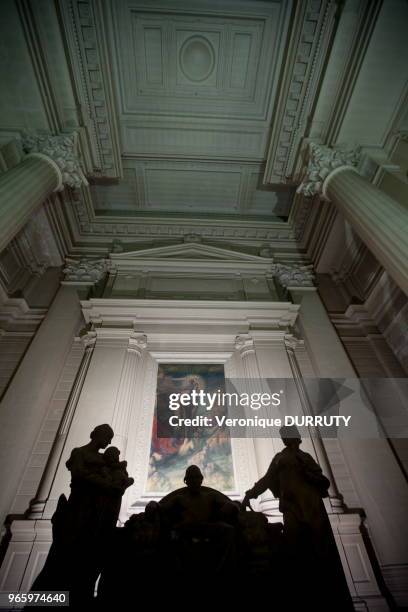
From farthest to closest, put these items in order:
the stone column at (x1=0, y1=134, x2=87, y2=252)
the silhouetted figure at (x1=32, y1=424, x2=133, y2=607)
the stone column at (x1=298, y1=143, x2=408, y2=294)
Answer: the stone column at (x1=0, y1=134, x2=87, y2=252) < the stone column at (x1=298, y1=143, x2=408, y2=294) < the silhouetted figure at (x1=32, y1=424, x2=133, y2=607)

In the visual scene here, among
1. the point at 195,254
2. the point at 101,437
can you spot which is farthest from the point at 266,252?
the point at 101,437

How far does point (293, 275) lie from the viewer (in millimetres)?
7852

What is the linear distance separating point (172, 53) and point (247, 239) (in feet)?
15.2

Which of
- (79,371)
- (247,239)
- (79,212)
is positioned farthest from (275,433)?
(79,212)

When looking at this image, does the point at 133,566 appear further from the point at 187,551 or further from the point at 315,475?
the point at 315,475

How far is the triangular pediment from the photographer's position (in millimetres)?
8203

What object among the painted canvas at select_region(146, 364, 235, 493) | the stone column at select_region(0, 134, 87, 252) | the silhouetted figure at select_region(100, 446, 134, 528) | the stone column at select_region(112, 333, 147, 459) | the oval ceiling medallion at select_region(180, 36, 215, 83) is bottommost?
the silhouetted figure at select_region(100, 446, 134, 528)

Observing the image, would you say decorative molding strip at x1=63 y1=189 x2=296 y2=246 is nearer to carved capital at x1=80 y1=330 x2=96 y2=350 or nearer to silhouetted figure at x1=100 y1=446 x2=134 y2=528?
carved capital at x1=80 y1=330 x2=96 y2=350

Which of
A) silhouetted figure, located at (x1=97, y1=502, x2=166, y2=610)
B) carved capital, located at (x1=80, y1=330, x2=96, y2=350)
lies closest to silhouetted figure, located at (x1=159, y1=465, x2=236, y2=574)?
silhouetted figure, located at (x1=97, y1=502, x2=166, y2=610)

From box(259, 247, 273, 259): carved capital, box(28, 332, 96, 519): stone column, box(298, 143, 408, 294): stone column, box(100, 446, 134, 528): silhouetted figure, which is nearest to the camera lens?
box(100, 446, 134, 528): silhouetted figure

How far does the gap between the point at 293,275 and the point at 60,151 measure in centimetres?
575

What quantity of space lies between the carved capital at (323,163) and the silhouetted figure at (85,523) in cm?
609

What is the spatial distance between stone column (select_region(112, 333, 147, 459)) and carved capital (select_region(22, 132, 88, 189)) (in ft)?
11.4

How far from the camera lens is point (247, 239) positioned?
9.11 metres
